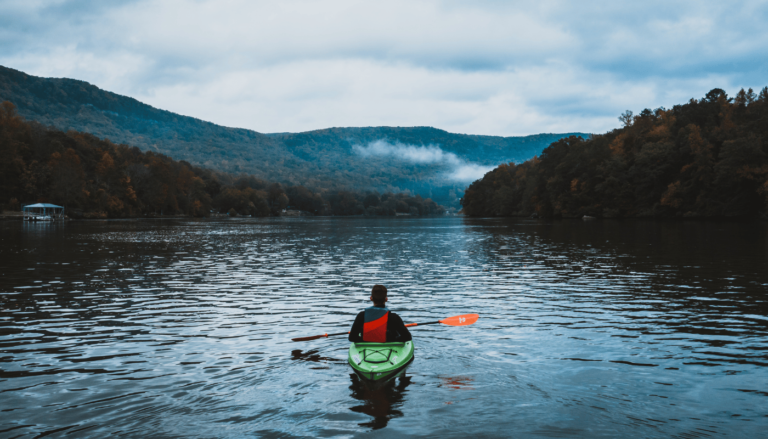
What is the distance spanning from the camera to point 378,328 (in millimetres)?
11516

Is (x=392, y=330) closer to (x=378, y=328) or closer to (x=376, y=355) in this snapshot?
(x=378, y=328)

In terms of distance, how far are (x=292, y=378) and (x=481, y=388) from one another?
392cm

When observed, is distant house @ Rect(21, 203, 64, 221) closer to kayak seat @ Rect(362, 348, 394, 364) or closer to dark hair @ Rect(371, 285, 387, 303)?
dark hair @ Rect(371, 285, 387, 303)

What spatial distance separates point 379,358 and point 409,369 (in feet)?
4.07

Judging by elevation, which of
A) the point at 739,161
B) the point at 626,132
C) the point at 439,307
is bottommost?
the point at 439,307

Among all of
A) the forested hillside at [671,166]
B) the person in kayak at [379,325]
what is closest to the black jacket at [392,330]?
the person in kayak at [379,325]

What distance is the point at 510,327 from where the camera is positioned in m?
16.0

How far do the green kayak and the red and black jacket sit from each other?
0.50 ft

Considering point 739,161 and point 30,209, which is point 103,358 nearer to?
point 739,161

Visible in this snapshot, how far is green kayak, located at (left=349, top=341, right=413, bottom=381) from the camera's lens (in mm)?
10602

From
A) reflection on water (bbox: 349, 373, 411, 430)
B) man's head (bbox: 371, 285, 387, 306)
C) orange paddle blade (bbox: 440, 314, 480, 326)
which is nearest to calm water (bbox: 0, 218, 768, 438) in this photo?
reflection on water (bbox: 349, 373, 411, 430)

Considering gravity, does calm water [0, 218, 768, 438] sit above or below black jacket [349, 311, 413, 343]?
below

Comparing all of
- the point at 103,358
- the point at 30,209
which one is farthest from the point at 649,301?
the point at 30,209

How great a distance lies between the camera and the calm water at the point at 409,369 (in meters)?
8.91
